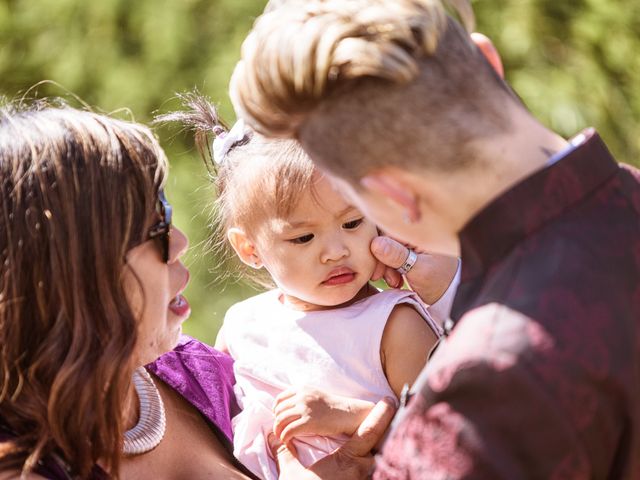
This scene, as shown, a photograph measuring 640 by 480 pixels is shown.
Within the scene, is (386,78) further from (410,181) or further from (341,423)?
(341,423)

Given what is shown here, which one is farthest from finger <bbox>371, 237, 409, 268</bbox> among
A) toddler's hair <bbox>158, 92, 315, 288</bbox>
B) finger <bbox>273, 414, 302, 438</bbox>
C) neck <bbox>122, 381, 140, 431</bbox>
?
neck <bbox>122, 381, 140, 431</bbox>

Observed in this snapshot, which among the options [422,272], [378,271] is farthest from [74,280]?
[422,272]

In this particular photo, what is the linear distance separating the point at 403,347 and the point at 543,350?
3.57 feet

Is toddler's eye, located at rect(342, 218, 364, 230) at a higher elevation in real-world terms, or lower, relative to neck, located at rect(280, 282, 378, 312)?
higher

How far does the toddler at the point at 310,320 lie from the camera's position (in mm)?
2592

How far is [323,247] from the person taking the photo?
2633 millimetres

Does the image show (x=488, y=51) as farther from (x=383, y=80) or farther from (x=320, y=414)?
(x=320, y=414)

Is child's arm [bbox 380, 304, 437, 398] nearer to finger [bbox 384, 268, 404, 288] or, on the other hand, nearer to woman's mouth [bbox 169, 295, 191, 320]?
finger [bbox 384, 268, 404, 288]

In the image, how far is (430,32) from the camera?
1.62 m

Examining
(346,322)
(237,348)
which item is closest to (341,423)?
(346,322)

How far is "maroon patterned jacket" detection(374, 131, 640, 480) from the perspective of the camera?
1.54 m

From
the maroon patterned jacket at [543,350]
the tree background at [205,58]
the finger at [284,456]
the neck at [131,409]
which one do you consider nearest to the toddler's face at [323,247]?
the finger at [284,456]

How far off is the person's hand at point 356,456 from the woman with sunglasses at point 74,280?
19.6 inches

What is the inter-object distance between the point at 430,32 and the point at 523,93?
121 inches
